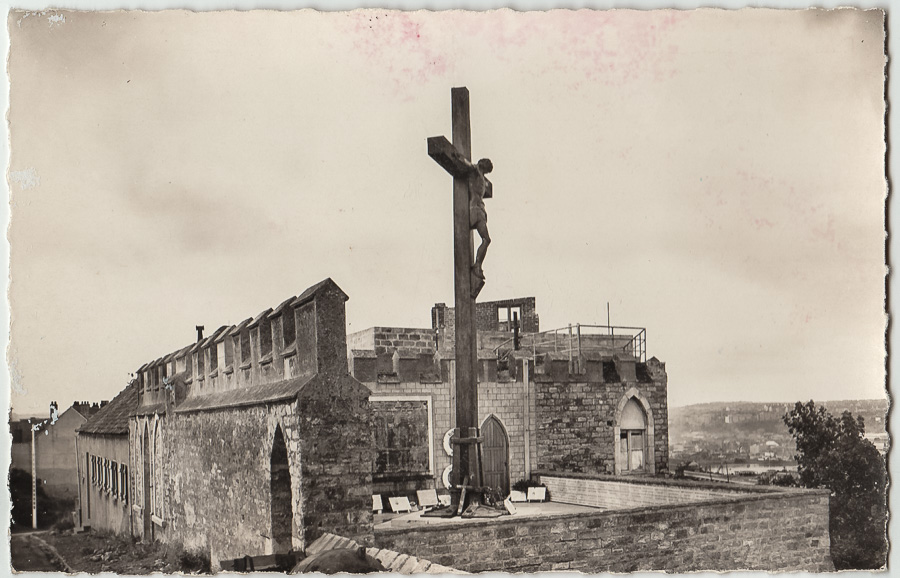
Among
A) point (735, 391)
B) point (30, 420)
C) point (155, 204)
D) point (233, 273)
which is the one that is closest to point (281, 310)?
point (233, 273)

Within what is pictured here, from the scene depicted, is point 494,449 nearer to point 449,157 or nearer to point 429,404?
point 429,404

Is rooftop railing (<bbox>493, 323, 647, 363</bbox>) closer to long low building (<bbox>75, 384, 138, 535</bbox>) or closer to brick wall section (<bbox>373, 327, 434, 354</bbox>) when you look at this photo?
brick wall section (<bbox>373, 327, 434, 354</bbox>)

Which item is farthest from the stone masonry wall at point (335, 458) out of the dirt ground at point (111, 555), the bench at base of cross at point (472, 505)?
the dirt ground at point (111, 555)

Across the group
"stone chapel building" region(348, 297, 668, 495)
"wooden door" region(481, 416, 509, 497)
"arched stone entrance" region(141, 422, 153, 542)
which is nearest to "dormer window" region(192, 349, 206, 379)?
"arched stone entrance" region(141, 422, 153, 542)

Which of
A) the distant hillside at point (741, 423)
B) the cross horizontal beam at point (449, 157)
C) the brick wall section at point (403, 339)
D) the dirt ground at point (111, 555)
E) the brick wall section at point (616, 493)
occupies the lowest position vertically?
the brick wall section at point (616, 493)

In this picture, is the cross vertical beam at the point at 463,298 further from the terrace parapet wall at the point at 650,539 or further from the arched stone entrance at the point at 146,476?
the arched stone entrance at the point at 146,476

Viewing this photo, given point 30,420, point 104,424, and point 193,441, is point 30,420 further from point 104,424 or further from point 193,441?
point 193,441
